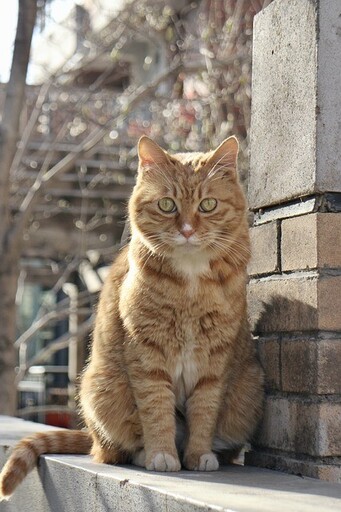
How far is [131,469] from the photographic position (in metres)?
3.49

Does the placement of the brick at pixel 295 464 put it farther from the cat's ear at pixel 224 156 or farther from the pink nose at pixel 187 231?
the cat's ear at pixel 224 156

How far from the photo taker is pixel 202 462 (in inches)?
134

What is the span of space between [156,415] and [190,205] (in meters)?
0.77

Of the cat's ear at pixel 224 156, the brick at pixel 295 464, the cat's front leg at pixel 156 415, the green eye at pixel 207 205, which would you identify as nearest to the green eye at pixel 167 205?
the green eye at pixel 207 205

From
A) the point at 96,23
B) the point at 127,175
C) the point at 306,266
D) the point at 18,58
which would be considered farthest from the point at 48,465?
the point at 96,23

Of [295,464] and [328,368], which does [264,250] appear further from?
[295,464]

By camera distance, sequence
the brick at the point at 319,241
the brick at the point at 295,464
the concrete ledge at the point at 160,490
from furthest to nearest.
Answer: the brick at the point at 319,241 → the brick at the point at 295,464 → the concrete ledge at the point at 160,490

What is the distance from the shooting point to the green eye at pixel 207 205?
→ 3.50 m

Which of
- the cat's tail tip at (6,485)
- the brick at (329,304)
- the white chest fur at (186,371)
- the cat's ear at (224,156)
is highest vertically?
the cat's ear at (224,156)

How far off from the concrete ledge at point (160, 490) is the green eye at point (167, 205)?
3.11ft

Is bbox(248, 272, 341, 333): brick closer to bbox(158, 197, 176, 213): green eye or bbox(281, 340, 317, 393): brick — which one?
bbox(281, 340, 317, 393): brick

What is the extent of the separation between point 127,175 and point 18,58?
4.18 metres

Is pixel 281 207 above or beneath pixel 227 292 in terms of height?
above

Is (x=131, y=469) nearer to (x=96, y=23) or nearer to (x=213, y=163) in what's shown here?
(x=213, y=163)
